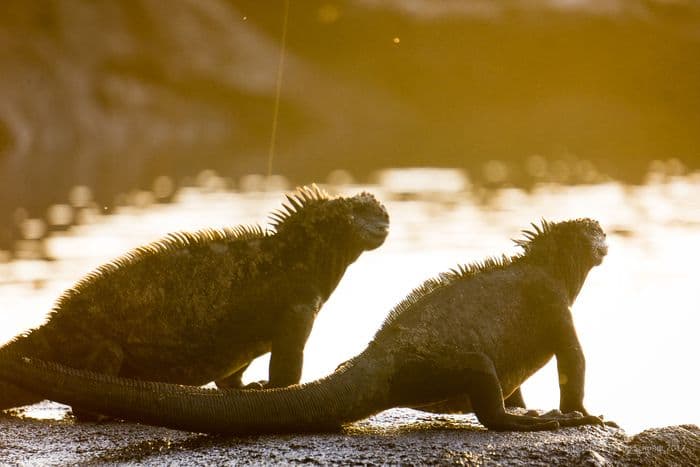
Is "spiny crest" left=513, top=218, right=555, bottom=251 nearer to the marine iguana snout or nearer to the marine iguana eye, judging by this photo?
the marine iguana eye

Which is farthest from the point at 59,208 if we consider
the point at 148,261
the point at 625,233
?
the point at 148,261

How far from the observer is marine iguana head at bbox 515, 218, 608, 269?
7.80 meters

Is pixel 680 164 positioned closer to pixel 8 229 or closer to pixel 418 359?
pixel 8 229

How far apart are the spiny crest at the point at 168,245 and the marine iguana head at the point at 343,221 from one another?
0.25 meters

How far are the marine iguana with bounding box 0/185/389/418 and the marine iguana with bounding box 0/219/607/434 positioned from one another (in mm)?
987

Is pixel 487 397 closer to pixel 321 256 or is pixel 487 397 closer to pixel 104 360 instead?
pixel 321 256

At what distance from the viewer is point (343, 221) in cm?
810

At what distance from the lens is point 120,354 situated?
738 cm

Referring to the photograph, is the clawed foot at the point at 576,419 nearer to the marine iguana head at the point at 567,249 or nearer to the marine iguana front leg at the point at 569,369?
the marine iguana front leg at the point at 569,369

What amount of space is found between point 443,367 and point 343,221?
172cm

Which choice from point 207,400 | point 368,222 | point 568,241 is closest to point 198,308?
point 368,222

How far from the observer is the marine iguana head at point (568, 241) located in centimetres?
780

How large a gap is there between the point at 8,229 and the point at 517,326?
17.8 meters

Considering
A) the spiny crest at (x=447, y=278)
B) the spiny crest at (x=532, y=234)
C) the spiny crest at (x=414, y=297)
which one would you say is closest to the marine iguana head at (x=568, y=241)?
the spiny crest at (x=532, y=234)
